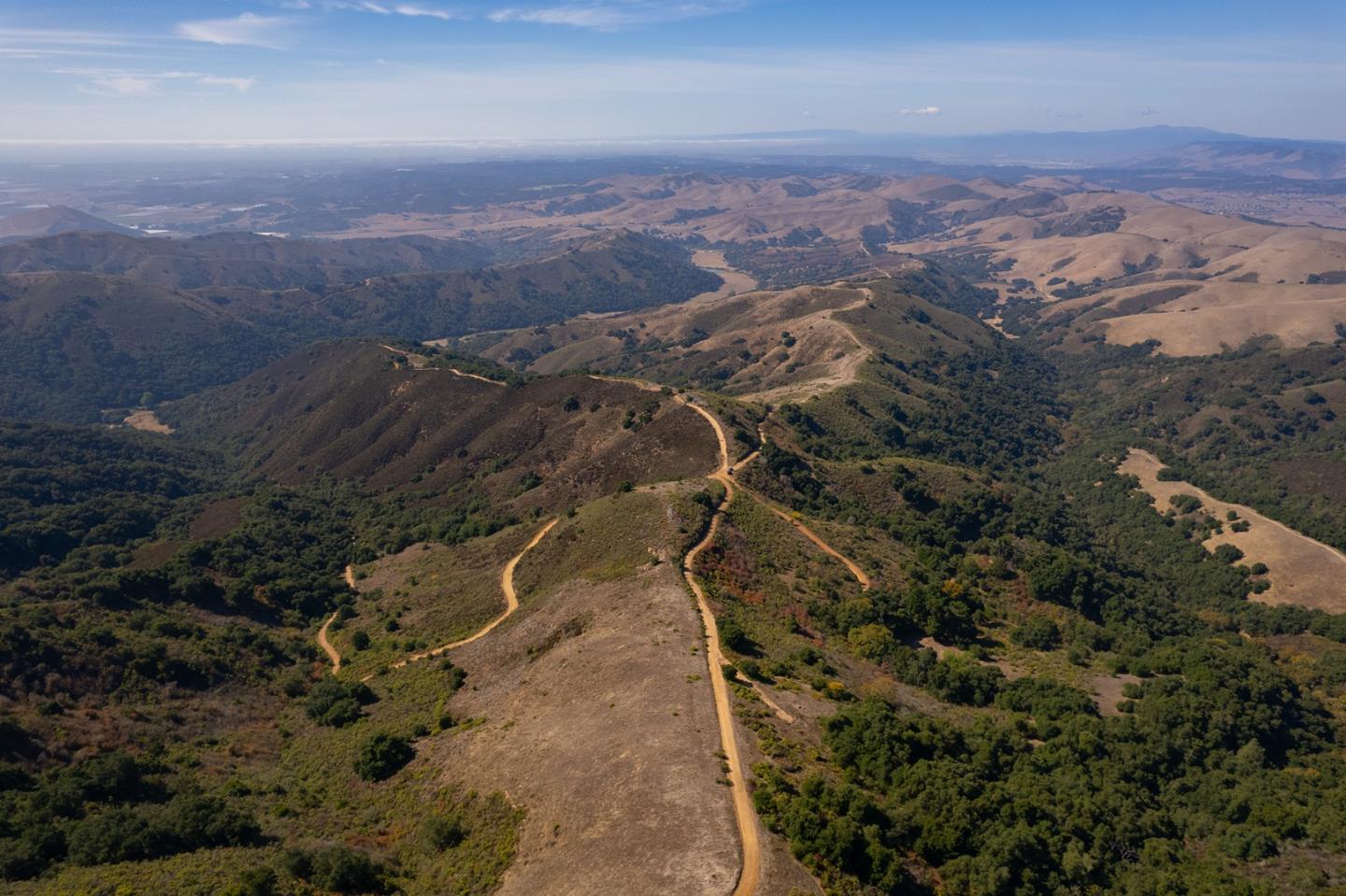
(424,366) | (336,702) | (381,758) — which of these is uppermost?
(424,366)

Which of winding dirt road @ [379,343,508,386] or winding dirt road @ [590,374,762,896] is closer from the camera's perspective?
winding dirt road @ [590,374,762,896]

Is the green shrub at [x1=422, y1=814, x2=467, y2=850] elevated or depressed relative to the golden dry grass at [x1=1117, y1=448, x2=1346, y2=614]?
elevated

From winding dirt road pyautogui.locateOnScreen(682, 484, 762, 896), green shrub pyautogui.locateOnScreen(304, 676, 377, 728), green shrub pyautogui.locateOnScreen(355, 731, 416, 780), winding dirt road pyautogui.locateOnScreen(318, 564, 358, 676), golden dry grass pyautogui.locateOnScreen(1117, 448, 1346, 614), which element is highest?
winding dirt road pyautogui.locateOnScreen(682, 484, 762, 896)

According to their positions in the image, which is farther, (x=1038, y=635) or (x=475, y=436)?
(x=475, y=436)

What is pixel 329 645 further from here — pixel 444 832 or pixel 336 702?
pixel 444 832

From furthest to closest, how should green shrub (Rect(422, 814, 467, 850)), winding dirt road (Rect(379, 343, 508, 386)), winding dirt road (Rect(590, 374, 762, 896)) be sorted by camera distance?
1. winding dirt road (Rect(379, 343, 508, 386))
2. green shrub (Rect(422, 814, 467, 850))
3. winding dirt road (Rect(590, 374, 762, 896))

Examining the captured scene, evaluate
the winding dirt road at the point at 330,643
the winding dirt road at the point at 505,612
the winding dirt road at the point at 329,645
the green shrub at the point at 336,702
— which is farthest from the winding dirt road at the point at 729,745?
the winding dirt road at the point at 330,643

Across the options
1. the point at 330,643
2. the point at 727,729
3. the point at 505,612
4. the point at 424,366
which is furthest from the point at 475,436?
the point at 727,729

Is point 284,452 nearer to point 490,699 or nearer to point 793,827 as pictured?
point 490,699

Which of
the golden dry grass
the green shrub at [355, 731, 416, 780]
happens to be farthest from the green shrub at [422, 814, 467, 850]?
the golden dry grass

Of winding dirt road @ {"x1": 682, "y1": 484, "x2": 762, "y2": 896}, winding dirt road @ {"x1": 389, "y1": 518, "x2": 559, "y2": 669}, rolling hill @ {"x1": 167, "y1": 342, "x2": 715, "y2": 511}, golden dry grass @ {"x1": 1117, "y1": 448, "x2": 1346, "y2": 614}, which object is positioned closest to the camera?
winding dirt road @ {"x1": 682, "y1": 484, "x2": 762, "y2": 896}

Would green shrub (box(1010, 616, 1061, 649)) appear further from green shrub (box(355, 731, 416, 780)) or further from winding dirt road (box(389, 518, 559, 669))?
green shrub (box(355, 731, 416, 780))
